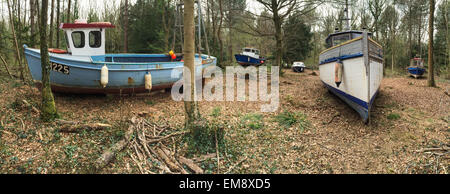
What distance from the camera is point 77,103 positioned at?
7.94 meters

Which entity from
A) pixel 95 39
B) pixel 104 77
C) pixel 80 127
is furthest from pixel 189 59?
pixel 95 39

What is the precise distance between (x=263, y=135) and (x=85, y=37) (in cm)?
766

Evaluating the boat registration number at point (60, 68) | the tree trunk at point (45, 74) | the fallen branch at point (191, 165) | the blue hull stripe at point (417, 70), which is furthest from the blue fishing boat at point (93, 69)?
the blue hull stripe at point (417, 70)

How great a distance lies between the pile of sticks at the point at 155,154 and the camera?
181 inches

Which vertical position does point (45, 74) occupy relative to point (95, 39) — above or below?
below

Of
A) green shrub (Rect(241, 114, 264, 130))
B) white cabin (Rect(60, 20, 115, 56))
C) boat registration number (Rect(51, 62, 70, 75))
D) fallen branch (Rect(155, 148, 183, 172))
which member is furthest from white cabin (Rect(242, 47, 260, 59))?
fallen branch (Rect(155, 148, 183, 172))

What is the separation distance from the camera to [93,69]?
25.1 ft

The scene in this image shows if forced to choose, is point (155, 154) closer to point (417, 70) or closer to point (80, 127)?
point (80, 127)

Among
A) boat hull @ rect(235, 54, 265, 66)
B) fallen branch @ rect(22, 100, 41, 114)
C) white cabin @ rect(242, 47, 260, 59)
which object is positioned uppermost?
white cabin @ rect(242, 47, 260, 59)

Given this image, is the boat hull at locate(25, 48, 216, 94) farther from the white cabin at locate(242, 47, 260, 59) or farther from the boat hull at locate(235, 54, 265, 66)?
the white cabin at locate(242, 47, 260, 59)

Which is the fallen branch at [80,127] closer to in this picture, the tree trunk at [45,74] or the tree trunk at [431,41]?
the tree trunk at [45,74]

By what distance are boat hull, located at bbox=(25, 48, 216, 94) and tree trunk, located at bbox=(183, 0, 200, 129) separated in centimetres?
237

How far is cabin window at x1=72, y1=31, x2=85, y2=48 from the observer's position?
885cm
